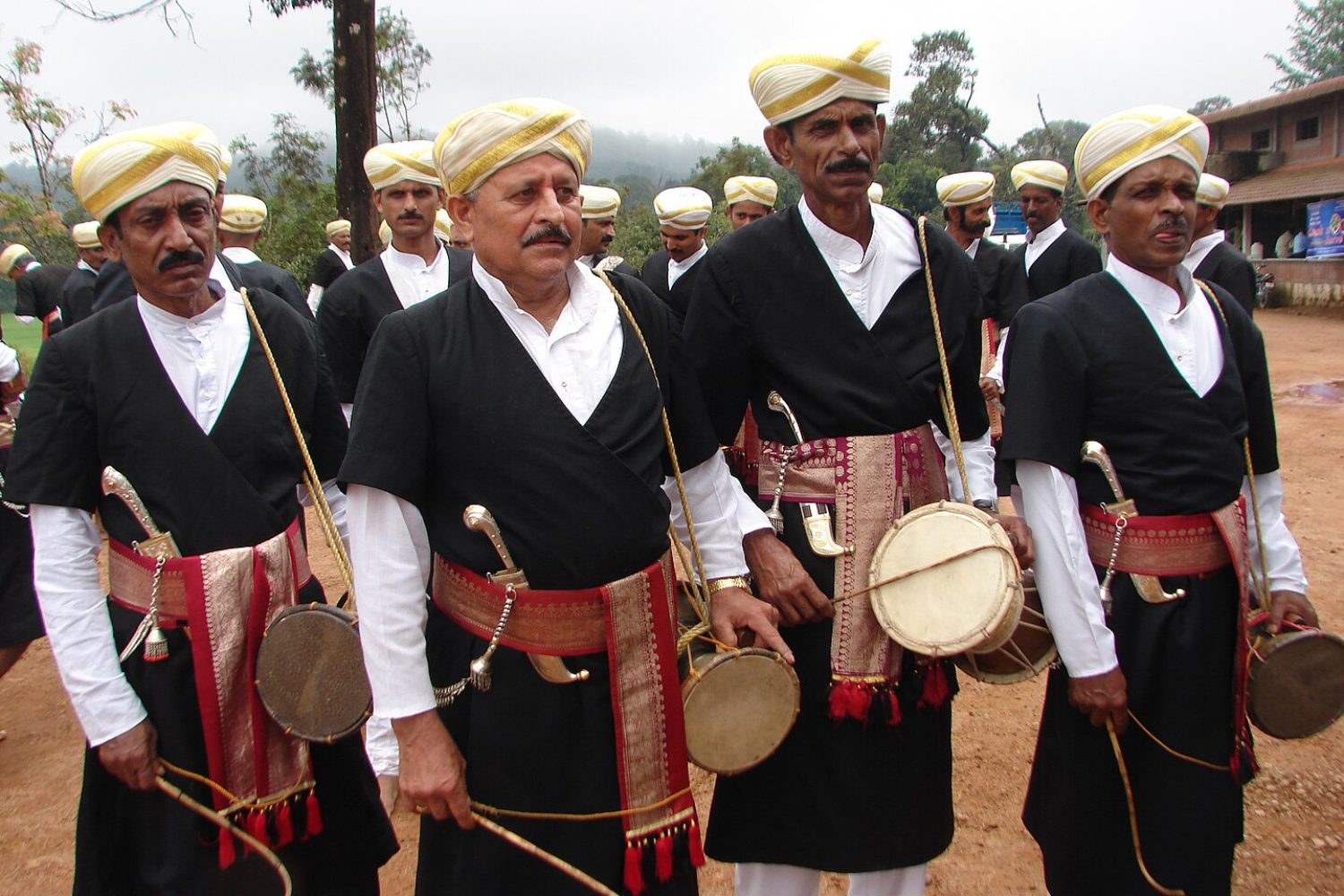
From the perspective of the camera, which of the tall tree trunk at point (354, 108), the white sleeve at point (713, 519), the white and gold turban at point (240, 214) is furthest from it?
the tall tree trunk at point (354, 108)

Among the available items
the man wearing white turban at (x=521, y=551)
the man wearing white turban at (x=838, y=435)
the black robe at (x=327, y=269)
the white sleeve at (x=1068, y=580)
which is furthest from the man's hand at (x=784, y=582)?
the black robe at (x=327, y=269)

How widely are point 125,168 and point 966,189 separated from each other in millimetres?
6346

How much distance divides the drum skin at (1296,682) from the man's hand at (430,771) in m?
2.05

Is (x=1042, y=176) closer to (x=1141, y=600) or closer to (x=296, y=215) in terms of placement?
(x=1141, y=600)

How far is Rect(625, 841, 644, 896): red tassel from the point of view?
212cm

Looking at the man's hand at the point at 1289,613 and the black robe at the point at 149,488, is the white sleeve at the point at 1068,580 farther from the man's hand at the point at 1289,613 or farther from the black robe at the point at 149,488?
the black robe at the point at 149,488

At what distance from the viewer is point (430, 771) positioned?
2.00 metres

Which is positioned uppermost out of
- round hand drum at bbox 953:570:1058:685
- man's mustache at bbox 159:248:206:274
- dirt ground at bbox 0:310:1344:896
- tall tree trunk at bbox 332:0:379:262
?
tall tree trunk at bbox 332:0:379:262

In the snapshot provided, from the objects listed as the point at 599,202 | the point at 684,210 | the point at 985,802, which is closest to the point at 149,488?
the point at 985,802

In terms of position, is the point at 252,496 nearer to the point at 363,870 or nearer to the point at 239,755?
the point at 239,755

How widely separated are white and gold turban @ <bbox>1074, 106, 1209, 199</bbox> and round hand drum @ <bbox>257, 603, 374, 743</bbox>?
87.7 inches

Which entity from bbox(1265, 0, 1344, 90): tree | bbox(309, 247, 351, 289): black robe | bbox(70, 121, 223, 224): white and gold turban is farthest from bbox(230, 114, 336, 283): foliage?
bbox(1265, 0, 1344, 90): tree

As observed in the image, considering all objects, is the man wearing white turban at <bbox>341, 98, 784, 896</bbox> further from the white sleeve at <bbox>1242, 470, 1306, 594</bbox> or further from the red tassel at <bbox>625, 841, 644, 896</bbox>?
the white sleeve at <bbox>1242, 470, 1306, 594</bbox>

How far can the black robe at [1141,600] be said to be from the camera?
8.42 feet
